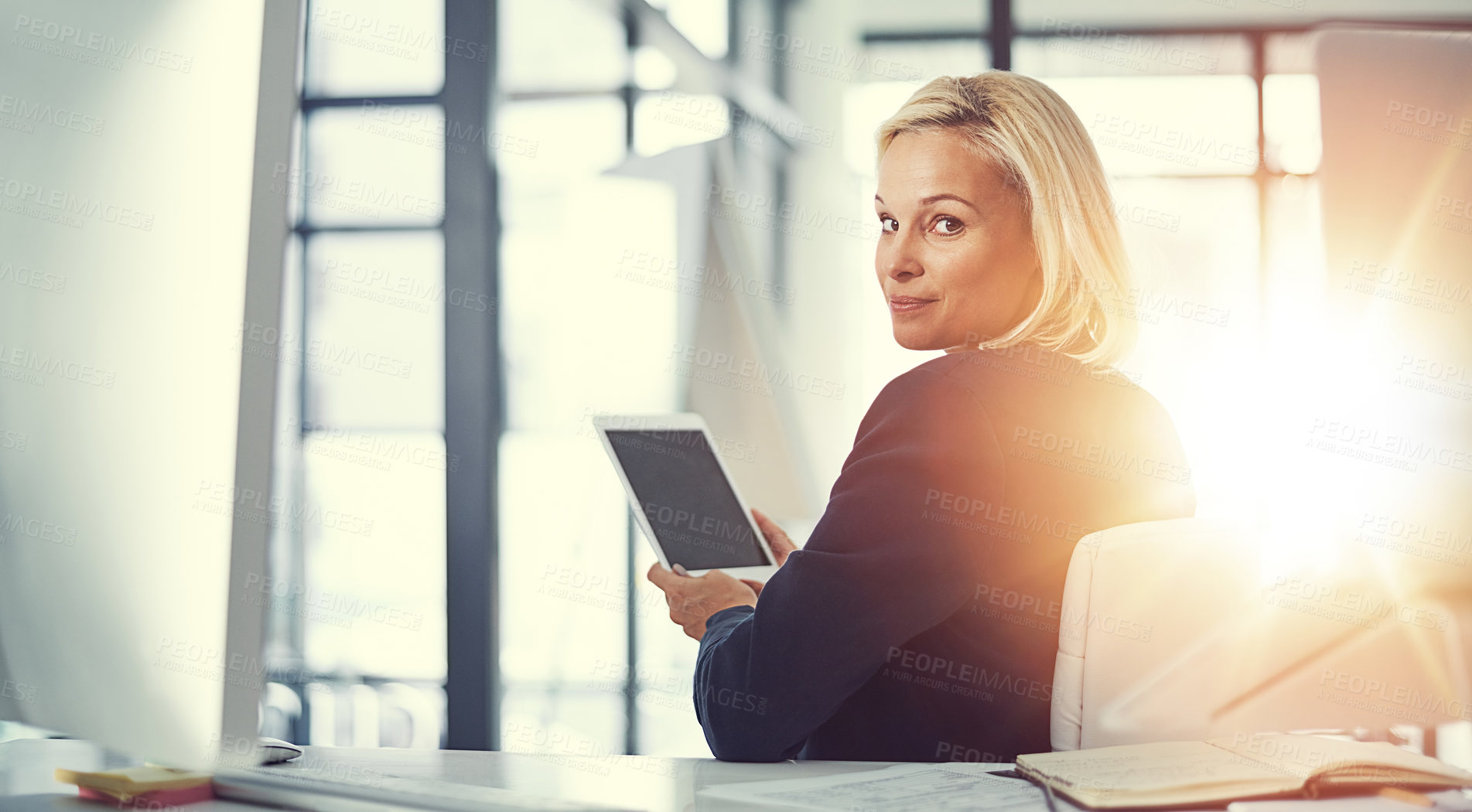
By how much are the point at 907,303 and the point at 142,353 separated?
0.83 m

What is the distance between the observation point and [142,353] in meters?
0.54

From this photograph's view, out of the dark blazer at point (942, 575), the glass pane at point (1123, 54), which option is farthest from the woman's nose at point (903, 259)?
the glass pane at point (1123, 54)

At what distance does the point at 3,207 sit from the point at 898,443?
669 millimetres

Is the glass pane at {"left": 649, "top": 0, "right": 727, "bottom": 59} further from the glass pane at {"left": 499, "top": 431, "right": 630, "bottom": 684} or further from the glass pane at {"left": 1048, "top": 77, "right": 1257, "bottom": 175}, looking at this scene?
the glass pane at {"left": 499, "top": 431, "right": 630, "bottom": 684}

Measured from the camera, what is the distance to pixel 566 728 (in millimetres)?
3461

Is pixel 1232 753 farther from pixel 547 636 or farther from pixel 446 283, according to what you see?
pixel 547 636

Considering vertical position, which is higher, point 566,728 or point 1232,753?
point 1232,753

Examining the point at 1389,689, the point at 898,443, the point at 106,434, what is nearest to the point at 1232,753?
the point at 898,443

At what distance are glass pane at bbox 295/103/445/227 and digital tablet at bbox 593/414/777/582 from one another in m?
2.56

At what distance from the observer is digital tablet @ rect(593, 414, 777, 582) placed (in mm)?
1228

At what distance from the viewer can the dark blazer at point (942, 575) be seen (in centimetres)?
85

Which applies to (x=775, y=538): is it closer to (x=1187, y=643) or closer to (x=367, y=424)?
(x=1187, y=643)

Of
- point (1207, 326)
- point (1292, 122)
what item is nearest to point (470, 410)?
point (1207, 326)

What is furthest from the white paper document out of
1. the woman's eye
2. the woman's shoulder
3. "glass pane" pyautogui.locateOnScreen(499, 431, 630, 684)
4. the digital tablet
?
"glass pane" pyautogui.locateOnScreen(499, 431, 630, 684)
